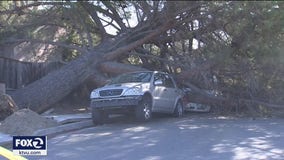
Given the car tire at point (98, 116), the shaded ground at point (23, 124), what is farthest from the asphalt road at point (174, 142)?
the shaded ground at point (23, 124)

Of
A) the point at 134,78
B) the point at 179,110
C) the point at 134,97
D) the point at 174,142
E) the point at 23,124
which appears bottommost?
the point at 174,142

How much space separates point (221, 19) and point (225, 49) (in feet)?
4.29

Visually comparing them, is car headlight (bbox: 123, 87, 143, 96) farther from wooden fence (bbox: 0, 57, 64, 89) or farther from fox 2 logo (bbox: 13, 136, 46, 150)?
fox 2 logo (bbox: 13, 136, 46, 150)

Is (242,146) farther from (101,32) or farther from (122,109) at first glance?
(101,32)

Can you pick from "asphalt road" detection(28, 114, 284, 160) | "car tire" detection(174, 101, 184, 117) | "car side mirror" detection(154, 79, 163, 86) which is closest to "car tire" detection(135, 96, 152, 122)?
"asphalt road" detection(28, 114, 284, 160)

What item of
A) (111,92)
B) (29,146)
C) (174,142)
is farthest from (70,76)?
(29,146)

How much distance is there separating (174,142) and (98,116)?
477 cm

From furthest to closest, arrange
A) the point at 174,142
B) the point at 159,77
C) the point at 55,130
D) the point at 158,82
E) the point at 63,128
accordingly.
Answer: the point at 159,77, the point at 158,82, the point at 63,128, the point at 55,130, the point at 174,142

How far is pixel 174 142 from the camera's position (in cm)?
1105

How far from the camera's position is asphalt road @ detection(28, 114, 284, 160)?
9401mm

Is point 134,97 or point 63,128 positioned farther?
point 134,97

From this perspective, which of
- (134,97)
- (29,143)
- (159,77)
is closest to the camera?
(29,143)

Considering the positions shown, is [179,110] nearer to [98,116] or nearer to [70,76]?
[98,116]

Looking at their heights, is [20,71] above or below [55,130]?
above
